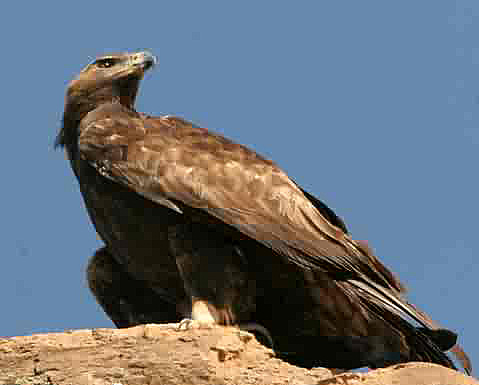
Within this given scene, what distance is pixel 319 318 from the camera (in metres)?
8.26

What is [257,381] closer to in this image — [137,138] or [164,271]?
[164,271]

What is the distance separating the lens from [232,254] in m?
8.10

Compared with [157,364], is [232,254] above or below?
above

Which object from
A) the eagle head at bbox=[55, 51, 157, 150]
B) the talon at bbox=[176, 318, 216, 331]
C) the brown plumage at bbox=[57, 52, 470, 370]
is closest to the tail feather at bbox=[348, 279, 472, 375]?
the brown plumage at bbox=[57, 52, 470, 370]

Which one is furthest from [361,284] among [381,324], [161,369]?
[161,369]

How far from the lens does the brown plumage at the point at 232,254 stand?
7.93 metres

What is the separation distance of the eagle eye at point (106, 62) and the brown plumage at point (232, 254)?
1.33 meters

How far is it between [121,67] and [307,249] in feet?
10.1

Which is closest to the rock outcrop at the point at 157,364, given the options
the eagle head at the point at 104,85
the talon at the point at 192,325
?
the talon at the point at 192,325

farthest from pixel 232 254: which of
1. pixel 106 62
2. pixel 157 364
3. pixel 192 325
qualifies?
pixel 106 62

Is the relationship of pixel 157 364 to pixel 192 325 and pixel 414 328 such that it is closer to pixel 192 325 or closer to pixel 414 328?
pixel 192 325

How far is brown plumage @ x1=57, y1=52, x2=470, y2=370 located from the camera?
26.0 feet

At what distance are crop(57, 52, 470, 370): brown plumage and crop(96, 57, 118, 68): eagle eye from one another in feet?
4.35

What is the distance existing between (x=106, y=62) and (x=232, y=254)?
2.87 metres
